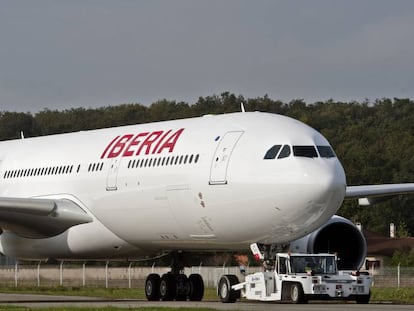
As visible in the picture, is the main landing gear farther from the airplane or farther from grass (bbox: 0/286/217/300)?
grass (bbox: 0/286/217/300)

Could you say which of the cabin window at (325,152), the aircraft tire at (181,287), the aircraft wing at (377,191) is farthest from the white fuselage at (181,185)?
the aircraft wing at (377,191)

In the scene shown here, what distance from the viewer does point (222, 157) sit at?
29547 mm

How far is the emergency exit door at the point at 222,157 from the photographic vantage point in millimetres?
29359

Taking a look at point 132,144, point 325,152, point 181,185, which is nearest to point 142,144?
point 132,144

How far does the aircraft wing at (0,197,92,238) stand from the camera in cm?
3266

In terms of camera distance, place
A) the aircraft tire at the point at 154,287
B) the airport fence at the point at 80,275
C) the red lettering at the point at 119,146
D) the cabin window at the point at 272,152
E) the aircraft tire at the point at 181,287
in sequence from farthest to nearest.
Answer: the airport fence at the point at 80,275 < the aircraft tire at the point at 154,287 < the aircraft tire at the point at 181,287 < the red lettering at the point at 119,146 < the cabin window at the point at 272,152

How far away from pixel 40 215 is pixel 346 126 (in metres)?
81.0

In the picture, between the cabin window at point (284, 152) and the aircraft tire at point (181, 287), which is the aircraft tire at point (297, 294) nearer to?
the cabin window at point (284, 152)

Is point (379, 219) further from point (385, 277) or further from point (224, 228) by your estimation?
point (224, 228)

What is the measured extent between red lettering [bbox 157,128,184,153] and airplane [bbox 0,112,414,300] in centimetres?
4

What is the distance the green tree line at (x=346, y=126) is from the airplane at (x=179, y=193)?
145 ft

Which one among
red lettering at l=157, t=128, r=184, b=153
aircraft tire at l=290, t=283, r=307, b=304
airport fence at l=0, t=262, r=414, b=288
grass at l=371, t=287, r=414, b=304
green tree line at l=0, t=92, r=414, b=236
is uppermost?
green tree line at l=0, t=92, r=414, b=236

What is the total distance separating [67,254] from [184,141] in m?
5.40

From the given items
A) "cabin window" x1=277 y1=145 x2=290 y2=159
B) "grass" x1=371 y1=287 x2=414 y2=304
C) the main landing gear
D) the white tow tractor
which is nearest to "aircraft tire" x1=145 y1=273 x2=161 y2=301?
the main landing gear
